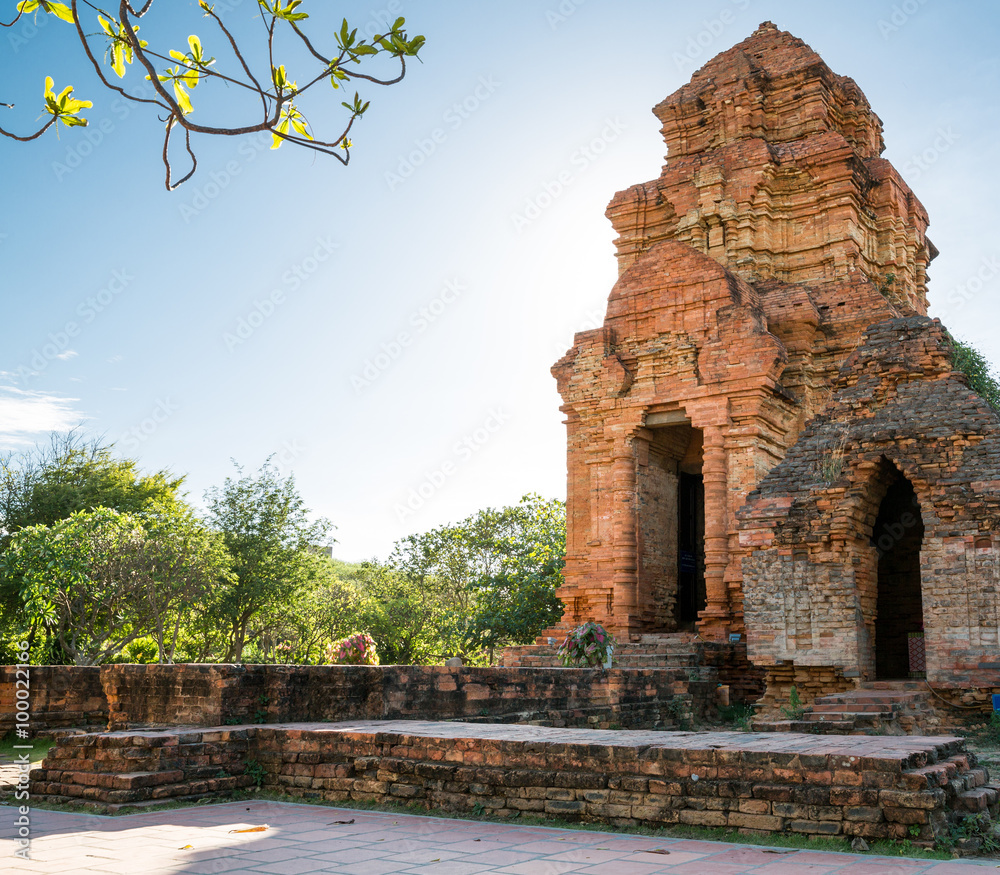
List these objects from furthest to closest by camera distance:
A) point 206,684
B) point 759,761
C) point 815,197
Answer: point 815,197
point 206,684
point 759,761

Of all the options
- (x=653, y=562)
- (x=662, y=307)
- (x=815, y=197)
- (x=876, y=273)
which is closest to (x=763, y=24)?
(x=815, y=197)

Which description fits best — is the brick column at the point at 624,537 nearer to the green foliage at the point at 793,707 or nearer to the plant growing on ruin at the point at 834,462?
the green foliage at the point at 793,707

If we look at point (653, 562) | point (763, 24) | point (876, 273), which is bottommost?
point (653, 562)

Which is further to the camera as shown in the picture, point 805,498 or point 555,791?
point 805,498

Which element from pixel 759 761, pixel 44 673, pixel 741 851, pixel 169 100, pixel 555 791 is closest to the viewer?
pixel 169 100

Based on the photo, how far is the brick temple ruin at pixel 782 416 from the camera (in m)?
11.6

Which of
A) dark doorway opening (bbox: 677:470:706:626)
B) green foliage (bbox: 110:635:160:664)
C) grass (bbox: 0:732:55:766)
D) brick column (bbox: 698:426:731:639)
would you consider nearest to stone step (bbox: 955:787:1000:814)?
grass (bbox: 0:732:55:766)

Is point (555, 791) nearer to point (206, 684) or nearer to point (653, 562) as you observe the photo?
point (206, 684)

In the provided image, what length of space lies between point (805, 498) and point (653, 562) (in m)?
5.09

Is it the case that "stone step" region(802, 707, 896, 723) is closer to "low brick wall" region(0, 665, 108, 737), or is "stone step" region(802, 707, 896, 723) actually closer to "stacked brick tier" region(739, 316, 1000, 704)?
"stacked brick tier" region(739, 316, 1000, 704)

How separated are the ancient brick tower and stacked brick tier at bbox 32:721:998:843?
8.99 meters

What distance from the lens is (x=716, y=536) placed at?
15.4 metres

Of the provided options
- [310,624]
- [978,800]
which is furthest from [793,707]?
[310,624]

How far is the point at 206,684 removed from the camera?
757cm
